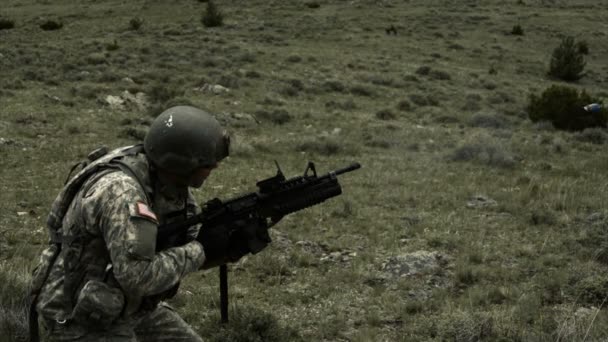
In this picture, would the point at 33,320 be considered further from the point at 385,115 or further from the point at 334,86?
the point at 334,86

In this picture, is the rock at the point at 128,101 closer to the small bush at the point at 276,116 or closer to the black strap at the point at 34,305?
the small bush at the point at 276,116

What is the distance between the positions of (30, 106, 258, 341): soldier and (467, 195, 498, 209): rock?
5.78m

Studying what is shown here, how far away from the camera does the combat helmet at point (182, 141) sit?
3033 millimetres

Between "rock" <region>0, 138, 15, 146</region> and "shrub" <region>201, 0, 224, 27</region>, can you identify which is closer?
"rock" <region>0, 138, 15, 146</region>

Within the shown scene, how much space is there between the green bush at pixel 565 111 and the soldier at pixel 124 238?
1329 centimetres

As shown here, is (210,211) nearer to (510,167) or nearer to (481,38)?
(510,167)

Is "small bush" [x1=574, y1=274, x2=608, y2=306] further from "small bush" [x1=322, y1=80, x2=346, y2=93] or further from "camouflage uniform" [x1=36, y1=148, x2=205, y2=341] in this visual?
"small bush" [x1=322, y1=80, x2=346, y2=93]

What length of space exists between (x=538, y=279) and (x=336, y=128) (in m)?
7.85

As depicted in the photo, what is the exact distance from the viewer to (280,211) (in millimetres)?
3590

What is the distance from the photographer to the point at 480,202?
28.3 ft

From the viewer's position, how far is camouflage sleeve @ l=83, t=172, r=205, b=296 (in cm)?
272

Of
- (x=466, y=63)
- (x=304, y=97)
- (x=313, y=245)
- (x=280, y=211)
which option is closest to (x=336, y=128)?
(x=304, y=97)

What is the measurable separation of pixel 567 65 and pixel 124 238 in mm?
23214

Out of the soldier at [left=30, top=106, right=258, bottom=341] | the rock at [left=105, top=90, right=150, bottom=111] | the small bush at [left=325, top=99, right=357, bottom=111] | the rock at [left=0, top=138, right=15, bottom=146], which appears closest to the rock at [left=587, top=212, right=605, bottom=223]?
the soldier at [left=30, top=106, right=258, bottom=341]
